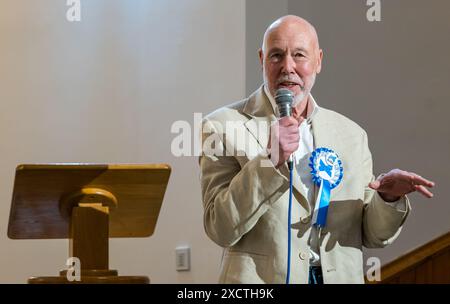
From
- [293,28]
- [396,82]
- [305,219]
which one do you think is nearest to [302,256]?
[305,219]

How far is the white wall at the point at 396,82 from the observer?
427 centimetres

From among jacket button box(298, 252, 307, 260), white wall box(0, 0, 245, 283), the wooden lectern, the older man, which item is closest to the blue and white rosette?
the older man

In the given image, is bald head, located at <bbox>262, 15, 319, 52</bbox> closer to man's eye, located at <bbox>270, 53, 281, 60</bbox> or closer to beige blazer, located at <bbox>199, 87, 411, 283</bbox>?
man's eye, located at <bbox>270, 53, 281, 60</bbox>

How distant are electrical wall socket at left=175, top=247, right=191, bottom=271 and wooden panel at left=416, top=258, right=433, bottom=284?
1189 millimetres

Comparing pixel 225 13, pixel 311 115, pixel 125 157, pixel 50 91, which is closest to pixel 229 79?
pixel 225 13

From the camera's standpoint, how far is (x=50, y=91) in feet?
15.2

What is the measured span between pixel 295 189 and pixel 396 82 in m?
2.02

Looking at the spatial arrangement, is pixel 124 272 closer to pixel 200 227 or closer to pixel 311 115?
pixel 200 227

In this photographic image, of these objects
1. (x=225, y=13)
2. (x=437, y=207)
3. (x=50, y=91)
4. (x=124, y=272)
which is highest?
(x=225, y=13)

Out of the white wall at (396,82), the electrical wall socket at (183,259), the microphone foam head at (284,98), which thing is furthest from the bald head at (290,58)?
the electrical wall socket at (183,259)

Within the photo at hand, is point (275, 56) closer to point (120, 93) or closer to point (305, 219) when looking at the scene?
point (305, 219)

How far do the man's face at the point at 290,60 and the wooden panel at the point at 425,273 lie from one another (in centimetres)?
176

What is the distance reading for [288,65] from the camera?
2.71 m
